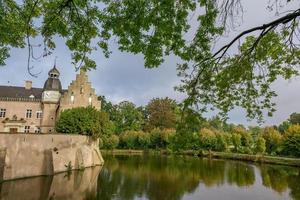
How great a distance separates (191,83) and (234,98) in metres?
1.03

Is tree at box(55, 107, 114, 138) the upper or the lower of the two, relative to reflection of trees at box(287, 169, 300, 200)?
upper

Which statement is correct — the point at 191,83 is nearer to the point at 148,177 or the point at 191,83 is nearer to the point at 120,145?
the point at 148,177

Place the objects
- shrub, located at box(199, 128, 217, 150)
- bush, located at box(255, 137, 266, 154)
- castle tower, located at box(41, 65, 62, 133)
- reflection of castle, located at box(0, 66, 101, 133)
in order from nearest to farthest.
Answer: reflection of castle, located at box(0, 66, 101, 133) → castle tower, located at box(41, 65, 62, 133) → bush, located at box(255, 137, 266, 154) → shrub, located at box(199, 128, 217, 150)

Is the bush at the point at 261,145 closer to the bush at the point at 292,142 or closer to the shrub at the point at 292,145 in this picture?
the shrub at the point at 292,145

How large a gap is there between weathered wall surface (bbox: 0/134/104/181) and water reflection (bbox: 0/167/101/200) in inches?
39.9

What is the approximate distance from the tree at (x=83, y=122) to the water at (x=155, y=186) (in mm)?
5282

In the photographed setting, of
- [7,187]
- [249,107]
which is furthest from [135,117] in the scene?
[249,107]

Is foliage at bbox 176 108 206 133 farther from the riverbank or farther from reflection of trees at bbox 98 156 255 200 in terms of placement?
the riverbank

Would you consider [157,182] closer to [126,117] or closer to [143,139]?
[143,139]

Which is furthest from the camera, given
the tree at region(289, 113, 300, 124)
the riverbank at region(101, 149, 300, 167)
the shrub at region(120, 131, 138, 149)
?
the tree at region(289, 113, 300, 124)

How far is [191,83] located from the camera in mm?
6410

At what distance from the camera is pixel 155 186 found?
2162 centimetres

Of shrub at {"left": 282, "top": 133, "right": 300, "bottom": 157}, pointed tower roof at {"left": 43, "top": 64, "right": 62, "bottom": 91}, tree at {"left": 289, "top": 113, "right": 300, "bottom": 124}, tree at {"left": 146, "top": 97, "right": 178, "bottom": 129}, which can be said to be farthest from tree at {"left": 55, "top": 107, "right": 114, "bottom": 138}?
tree at {"left": 289, "top": 113, "right": 300, "bottom": 124}

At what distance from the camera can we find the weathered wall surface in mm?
22703
